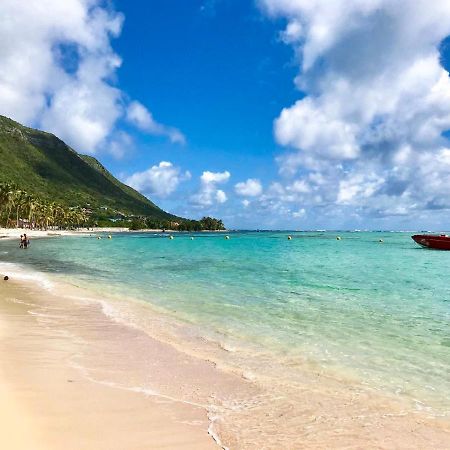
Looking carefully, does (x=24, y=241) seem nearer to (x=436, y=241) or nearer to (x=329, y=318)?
(x=329, y=318)

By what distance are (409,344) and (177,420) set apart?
9.01 metres

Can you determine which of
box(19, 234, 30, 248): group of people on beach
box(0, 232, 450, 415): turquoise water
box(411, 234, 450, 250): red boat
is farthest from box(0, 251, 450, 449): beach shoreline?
box(411, 234, 450, 250): red boat

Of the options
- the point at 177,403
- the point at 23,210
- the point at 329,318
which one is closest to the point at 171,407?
the point at 177,403

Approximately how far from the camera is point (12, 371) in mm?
8766

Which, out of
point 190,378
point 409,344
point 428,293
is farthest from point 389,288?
point 190,378

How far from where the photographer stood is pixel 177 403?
25.1 ft

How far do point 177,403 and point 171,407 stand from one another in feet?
0.74

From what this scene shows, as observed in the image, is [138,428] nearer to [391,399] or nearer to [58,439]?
[58,439]

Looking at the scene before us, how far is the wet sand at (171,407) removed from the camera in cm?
622

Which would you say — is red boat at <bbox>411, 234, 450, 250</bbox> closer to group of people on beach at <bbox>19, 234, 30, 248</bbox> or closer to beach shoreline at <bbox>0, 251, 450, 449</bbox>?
group of people on beach at <bbox>19, 234, 30, 248</bbox>

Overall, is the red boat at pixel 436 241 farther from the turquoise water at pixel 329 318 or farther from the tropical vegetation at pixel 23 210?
the tropical vegetation at pixel 23 210

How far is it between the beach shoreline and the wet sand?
2cm

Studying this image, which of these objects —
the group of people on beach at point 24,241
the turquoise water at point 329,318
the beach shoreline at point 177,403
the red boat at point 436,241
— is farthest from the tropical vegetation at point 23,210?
the beach shoreline at point 177,403

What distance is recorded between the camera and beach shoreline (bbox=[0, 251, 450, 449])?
635 centimetres
